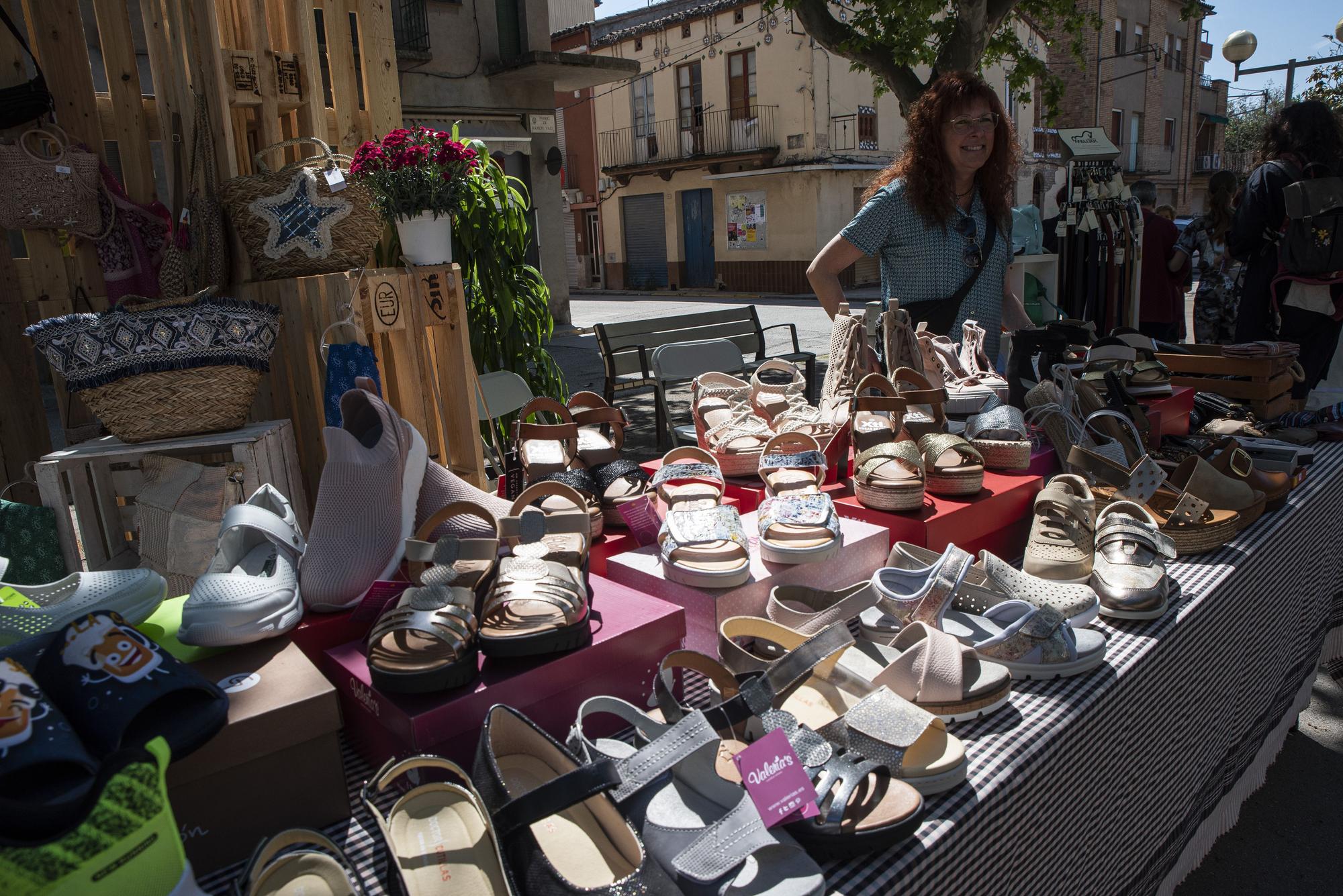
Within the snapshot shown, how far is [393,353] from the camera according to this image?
2604 mm

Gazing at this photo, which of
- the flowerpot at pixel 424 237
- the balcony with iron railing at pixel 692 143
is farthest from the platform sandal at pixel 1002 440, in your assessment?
the balcony with iron railing at pixel 692 143

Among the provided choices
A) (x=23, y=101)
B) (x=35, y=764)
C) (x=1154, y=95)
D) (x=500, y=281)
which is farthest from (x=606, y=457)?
(x=1154, y=95)

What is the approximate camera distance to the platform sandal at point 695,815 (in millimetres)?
939

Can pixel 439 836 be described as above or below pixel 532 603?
below

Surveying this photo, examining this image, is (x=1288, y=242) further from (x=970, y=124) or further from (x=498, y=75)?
(x=498, y=75)

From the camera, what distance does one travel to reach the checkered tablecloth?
1110 mm

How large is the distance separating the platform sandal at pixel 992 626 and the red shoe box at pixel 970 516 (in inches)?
9.5

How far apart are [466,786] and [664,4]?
25.7 meters

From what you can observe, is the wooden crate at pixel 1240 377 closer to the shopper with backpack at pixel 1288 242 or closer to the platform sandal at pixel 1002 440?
the shopper with backpack at pixel 1288 242

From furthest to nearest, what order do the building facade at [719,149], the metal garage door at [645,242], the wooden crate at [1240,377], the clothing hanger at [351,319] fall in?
the metal garage door at [645,242] < the building facade at [719,149] < the wooden crate at [1240,377] < the clothing hanger at [351,319]

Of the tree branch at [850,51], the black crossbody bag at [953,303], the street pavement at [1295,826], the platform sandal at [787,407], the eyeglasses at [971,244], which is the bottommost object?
the street pavement at [1295,826]

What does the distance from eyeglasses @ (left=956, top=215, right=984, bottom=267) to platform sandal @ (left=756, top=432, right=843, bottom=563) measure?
1.21 m

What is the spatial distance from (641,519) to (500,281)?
8.46ft

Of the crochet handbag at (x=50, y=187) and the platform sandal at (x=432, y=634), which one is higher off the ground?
the crochet handbag at (x=50, y=187)
